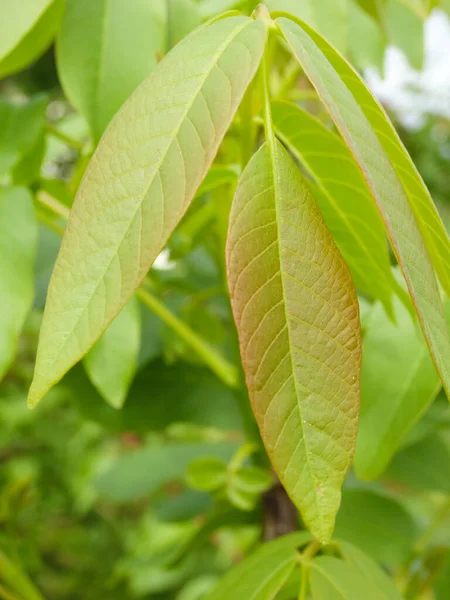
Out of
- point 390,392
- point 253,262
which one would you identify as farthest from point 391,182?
point 390,392

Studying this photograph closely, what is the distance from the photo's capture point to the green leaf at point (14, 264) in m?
0.42

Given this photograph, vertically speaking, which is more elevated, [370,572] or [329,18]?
[329,18]

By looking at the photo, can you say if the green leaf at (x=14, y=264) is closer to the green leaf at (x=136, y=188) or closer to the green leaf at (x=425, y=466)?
the green leaf at (x=136, y=188)

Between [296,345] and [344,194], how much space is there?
12 cm

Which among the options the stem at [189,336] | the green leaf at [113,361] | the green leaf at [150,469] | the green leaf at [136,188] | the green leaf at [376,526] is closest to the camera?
the green leaf at [136,188]

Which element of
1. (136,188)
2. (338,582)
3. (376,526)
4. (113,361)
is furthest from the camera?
(376,526)

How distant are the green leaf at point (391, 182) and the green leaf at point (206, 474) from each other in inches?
12.8

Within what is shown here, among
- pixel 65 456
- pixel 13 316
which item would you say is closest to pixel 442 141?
pixel 65 456

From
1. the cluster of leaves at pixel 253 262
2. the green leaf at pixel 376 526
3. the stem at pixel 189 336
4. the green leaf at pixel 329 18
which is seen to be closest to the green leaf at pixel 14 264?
the cluster of leaves at pixel 253 262

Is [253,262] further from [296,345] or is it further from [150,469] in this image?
[150,469]

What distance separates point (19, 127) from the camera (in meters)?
0.56

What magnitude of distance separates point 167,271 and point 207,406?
0.63 feet

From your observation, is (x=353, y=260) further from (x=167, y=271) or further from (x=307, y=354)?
(x=167, y=271)

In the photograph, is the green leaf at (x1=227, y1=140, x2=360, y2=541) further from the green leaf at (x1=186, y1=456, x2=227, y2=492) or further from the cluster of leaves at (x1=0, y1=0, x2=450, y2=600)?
the green leaf at (x1=186, y1=456, x2=227, y2=492)
